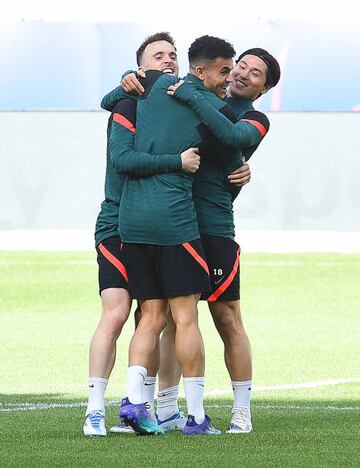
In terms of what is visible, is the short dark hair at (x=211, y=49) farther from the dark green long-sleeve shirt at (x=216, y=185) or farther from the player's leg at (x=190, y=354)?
the player's leg at (x=190, y=354)

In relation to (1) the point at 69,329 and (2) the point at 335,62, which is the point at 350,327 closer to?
(1) the point at 69,329

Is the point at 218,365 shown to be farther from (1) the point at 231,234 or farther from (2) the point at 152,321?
(2) the point at 152,321

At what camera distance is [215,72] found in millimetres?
6992

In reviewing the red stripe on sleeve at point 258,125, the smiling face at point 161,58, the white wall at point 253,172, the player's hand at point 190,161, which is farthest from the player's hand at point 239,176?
the white wall at point 253,172

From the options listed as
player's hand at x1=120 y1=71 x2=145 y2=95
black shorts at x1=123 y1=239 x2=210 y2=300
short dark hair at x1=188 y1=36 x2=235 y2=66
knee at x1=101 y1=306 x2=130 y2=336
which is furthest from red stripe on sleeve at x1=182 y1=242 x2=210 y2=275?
short dark hair at x1=188 y1=36 x2=235 y2=66

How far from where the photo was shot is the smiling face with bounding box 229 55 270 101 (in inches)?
286

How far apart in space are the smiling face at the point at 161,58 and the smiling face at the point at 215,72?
0.84ft

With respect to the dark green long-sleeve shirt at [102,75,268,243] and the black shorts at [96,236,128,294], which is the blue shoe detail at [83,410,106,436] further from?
the dark green long-sleeve shirt at [102,75,268,243]

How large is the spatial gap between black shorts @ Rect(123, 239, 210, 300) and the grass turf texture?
2.40 feet

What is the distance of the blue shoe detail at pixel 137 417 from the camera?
683 centimetres

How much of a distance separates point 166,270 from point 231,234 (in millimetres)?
541

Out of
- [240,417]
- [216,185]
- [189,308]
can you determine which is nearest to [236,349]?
[240,417]

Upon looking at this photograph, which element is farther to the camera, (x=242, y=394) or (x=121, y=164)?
(x=242, y=394)

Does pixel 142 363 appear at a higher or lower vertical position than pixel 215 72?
lower
